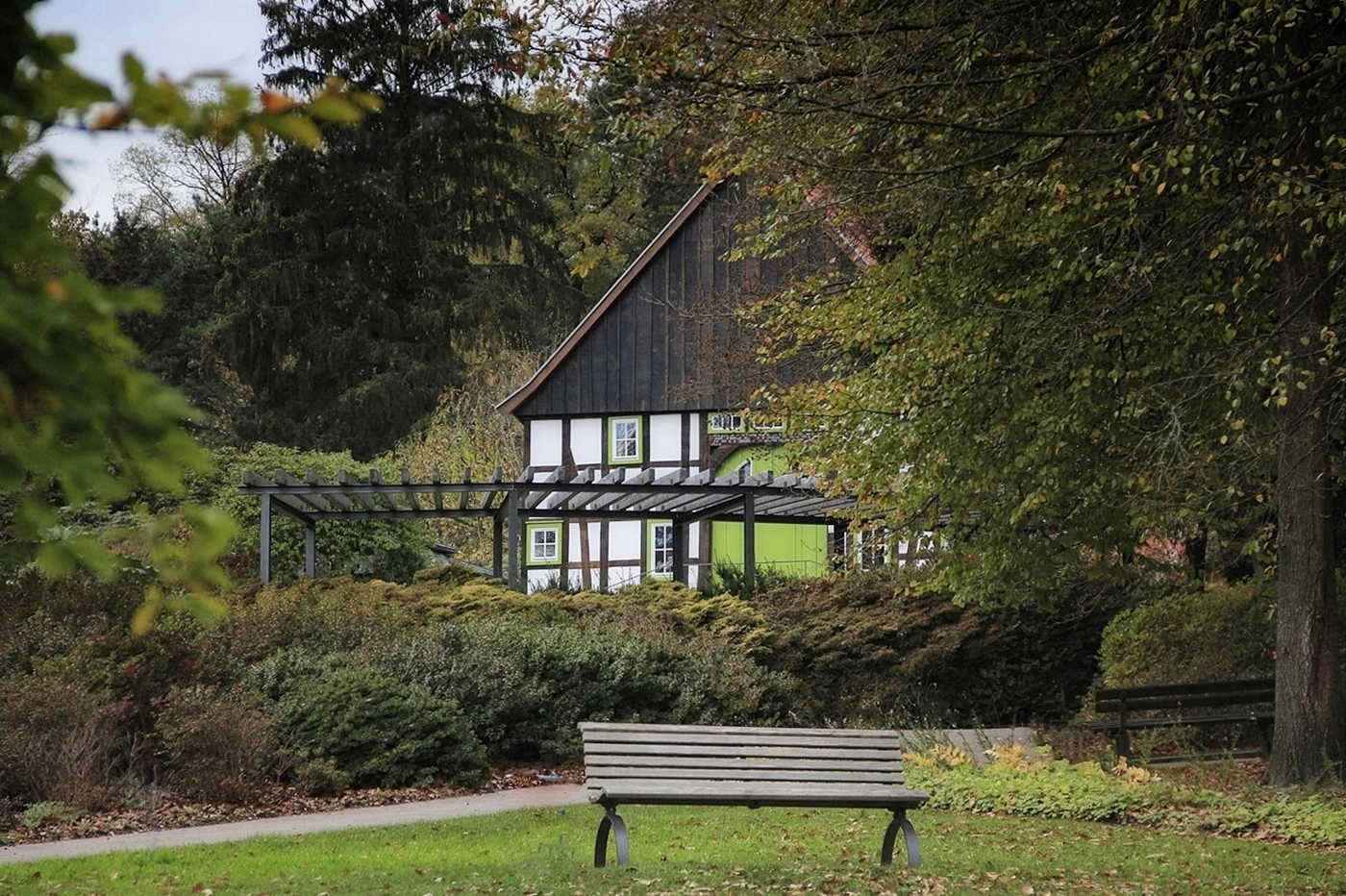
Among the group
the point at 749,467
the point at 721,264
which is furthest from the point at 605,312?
the point at 749,467

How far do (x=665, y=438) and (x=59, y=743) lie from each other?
837 inches

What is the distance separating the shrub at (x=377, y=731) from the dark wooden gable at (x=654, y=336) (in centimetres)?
1618

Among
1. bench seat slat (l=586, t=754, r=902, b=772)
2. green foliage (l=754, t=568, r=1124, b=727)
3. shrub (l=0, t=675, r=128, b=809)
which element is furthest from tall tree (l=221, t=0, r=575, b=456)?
bench seat slat (l=586, t=754, r=902, b=772)

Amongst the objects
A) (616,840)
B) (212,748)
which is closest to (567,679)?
(212,748)

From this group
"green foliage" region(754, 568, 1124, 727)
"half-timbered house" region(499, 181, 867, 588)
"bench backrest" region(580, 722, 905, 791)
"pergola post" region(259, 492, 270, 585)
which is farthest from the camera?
"half-timbered house" region(499, 181, 867, 588)

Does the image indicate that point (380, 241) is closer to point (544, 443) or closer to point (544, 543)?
point (544, 443)

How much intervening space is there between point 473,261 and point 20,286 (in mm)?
40757

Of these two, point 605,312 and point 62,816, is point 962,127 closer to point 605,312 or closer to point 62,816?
point 62,816

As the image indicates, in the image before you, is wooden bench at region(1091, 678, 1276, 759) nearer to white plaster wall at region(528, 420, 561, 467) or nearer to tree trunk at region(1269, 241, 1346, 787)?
tree trunk at region(1269, 241, 1346, 787)

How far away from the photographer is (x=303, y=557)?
84.7 feet

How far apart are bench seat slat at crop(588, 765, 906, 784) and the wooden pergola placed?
10.4 metres

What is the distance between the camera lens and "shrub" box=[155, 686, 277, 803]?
1102 centimetres

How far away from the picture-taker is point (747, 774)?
841cm

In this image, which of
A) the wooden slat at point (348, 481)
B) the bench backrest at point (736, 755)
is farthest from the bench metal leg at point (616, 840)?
the wooden slat at point (348, 481)
